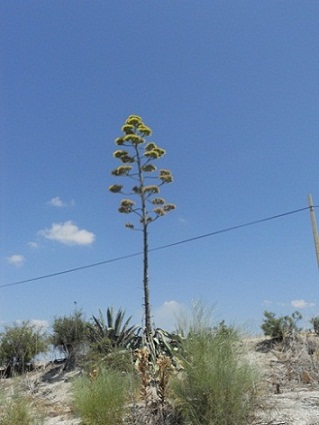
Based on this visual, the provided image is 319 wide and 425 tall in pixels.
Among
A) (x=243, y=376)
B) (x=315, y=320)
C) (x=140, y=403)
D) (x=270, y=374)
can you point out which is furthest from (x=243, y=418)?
(x=315, y=320)

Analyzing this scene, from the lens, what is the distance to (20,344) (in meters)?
13.3

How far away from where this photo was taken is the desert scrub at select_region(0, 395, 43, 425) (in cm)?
566

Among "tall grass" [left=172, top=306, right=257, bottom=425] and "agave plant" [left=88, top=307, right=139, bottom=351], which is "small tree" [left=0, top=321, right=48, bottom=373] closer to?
"agave plant" [left=88, top=307, right=139, bottom=351]

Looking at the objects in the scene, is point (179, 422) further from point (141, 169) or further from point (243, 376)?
point (141, 169)

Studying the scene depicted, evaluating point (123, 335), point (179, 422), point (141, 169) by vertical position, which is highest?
point (141, 169)

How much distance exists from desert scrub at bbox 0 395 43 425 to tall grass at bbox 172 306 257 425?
178 centimetres

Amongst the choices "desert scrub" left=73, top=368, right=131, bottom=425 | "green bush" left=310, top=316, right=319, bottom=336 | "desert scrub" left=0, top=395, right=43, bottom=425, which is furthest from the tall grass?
"green bush" left=310, top=316, right=319, bottom=336

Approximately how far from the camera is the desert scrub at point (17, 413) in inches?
223

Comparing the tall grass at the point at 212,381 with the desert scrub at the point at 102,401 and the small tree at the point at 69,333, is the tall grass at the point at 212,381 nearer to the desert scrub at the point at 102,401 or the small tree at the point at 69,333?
the desert scrub at the point at 102,401

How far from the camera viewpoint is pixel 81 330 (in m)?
12.8

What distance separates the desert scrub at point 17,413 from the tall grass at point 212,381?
5.84 ft

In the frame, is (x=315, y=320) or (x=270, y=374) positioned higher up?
(x=315, y=320)

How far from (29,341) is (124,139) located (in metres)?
6.27

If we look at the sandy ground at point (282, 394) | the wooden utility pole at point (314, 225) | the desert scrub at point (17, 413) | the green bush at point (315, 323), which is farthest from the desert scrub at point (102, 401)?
the green bush at point (315, 323)
